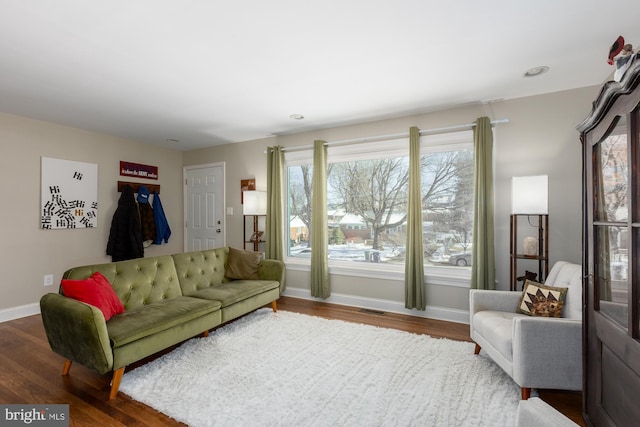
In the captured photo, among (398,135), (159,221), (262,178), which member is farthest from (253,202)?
(398,135)

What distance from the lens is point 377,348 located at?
2680 mm

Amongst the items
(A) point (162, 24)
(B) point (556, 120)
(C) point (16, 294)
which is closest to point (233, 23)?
(A) point (162, 24)

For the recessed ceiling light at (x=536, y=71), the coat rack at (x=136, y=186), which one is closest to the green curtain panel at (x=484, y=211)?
the recessed ceiling light at (x=536, y=71)

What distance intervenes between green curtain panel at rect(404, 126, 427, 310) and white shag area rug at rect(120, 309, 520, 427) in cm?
63

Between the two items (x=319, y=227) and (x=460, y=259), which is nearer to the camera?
(x=460, y=259)

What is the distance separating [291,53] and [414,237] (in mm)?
2331

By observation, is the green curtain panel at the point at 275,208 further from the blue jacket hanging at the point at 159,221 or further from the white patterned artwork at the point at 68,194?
the white patterned artwork at the point at 68,194

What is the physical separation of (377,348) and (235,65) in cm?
271

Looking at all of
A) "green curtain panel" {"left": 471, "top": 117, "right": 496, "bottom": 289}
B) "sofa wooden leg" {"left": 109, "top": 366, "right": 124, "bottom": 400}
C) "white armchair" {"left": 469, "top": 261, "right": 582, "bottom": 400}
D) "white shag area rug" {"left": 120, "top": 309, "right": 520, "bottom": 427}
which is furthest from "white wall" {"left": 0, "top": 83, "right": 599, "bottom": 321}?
"sofa wooden leg" {"left": 109, "top": 366, "right": 124, "bottom": 400}

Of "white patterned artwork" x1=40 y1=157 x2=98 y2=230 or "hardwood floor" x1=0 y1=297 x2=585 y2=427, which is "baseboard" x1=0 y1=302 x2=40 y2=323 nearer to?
"hardwood floor" x1=0 y1=297 x2=585 y2=427

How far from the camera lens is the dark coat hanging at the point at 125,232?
14.3ft

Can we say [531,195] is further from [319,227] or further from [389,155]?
[319,227]

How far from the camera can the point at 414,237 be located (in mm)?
3480

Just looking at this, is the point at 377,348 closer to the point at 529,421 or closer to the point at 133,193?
the point at 529,421
